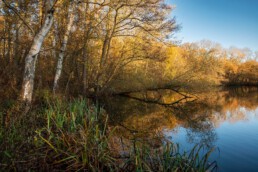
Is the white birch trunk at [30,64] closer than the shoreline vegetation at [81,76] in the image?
No

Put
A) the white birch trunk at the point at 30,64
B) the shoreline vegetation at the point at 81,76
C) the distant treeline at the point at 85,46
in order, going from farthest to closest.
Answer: the distant treeline at the point at 85,46, the white birch trunk at the point at 30,64, the shoreline vegetation at the point at 81,76

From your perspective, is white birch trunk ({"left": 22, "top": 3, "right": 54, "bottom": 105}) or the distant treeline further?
the distant treeline

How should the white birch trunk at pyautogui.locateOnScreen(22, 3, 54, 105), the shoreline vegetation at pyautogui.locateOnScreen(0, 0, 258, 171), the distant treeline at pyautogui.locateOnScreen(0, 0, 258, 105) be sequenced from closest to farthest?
the shoreline vegetation at pyautogui.locateOnScreen(0, 0, 258, 171) → the white birch trunk at pyautogui.locateOnScreen(22, 3, 54, 105) → the distant treeline at pyautogui.locateOnScreen(0, 0, 258, 105)

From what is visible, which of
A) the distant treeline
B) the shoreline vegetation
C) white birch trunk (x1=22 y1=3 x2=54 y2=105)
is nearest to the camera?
the shoreline vegetation

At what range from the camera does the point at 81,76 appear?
13.5 meters

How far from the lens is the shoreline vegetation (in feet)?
10.7

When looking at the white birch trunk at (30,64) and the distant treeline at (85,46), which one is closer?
the white birch trunk at (30,64)

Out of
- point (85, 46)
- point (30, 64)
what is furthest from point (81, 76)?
point (30, 64)

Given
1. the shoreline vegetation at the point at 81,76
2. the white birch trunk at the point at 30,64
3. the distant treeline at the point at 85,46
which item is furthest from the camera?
the distant treeline at the point at 85,46

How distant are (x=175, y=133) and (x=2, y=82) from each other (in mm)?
6966

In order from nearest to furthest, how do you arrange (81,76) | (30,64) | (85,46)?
(30,64) < (85,46) < (81,76)

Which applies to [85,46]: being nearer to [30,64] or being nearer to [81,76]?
[81,76]

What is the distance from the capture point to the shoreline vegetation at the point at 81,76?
128 inches

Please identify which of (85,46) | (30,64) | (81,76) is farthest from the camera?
(81,76)
